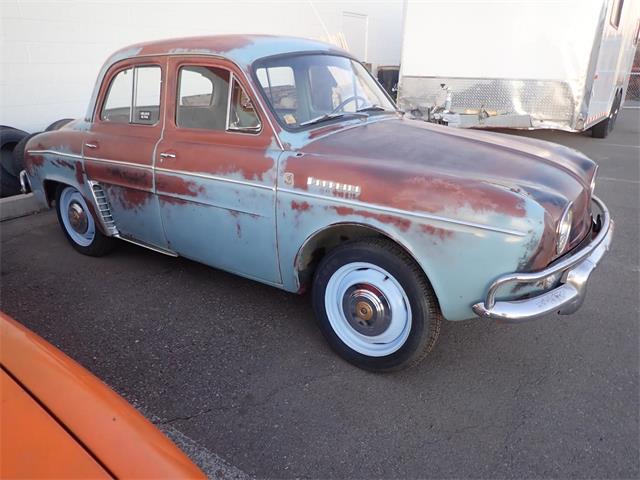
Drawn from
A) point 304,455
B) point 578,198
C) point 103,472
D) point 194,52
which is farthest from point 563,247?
point 194,52

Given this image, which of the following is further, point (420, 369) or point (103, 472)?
point (420, 369)

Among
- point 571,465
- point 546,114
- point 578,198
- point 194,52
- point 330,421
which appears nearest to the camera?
point 571,465

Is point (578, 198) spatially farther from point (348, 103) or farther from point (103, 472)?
point (103, 472)

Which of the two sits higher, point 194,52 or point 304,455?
point 194,52

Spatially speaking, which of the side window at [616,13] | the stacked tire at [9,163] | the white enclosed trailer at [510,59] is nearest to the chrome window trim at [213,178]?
the stacked tire at [9,163]

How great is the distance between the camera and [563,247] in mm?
2521

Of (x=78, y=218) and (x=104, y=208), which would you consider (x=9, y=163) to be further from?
(x=104, y=208)

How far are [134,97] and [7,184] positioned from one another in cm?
356

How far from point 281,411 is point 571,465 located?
1.42 meters

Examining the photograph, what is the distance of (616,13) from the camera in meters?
8.55

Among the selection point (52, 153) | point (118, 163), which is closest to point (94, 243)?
point (52, 153)

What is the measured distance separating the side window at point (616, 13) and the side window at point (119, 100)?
8132 mm

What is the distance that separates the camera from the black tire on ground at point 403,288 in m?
2.57

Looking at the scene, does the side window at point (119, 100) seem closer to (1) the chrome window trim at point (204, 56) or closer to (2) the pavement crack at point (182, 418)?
(1) the chrome window trim at point (204, 56)
